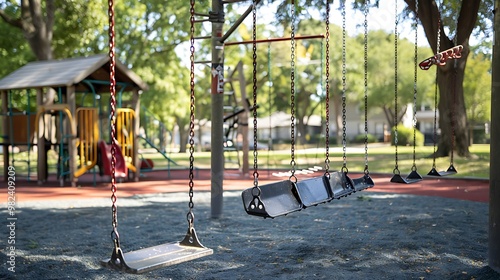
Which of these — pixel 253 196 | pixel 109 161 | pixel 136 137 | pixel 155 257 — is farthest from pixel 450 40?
pixel 155 257

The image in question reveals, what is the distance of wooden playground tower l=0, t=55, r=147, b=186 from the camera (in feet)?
44.3

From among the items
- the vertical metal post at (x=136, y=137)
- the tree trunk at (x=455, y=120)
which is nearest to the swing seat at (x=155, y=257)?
the vertical metal post at (x=136, y=137)

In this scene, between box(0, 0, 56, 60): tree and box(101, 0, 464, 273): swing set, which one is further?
box(0, 0, 56, 60): tree

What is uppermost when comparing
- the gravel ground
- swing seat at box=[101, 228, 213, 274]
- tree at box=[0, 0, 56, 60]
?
tree at box=[0, 0, 56, 60]

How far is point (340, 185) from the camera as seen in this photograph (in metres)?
6.02

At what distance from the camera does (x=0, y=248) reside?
588cm

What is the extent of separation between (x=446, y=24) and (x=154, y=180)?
29.5 feet

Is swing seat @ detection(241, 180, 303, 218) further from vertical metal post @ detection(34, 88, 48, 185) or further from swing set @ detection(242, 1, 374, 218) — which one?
vertical metal post @ detection(34, 88, 48, 185)

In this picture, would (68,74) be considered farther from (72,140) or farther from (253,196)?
(253,196)

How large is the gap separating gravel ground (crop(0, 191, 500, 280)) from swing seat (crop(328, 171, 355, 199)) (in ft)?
1.80

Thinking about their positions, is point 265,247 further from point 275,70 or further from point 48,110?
point 275,70

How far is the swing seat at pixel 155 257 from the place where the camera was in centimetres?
355

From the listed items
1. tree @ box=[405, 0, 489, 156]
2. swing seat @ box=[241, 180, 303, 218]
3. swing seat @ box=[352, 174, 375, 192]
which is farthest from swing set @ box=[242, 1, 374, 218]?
tree @ box=[405, 0, 489, 156]

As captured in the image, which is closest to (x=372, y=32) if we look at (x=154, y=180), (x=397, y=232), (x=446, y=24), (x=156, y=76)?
(x=156, y=76)
